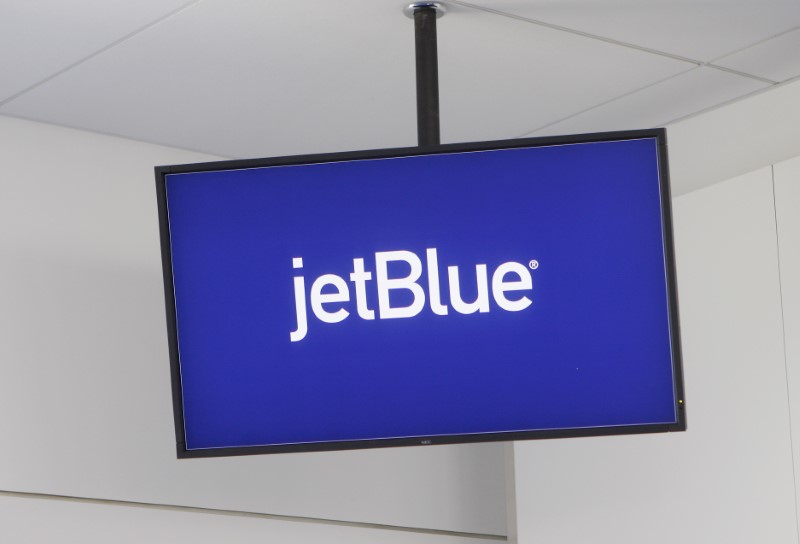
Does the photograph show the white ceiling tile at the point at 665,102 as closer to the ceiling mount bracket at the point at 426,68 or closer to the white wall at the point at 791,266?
the white wall at the point at 791,266

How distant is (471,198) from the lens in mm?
2062

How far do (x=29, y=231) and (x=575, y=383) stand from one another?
65.1 inches

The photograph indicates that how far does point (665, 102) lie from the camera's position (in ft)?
10.3

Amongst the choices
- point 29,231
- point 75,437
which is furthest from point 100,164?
point 75,437

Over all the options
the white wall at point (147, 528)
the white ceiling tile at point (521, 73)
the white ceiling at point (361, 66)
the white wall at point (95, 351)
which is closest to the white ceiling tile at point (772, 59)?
the white ceiling at point (361, 66)

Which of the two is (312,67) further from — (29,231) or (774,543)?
(774,543)

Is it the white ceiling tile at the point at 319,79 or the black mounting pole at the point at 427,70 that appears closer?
the black mounting pole at the point at 427,70

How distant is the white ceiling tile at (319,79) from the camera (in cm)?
245

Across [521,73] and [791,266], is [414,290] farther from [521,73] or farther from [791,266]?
[791,266]

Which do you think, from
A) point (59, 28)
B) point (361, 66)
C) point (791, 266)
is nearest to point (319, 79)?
point (361, 66)

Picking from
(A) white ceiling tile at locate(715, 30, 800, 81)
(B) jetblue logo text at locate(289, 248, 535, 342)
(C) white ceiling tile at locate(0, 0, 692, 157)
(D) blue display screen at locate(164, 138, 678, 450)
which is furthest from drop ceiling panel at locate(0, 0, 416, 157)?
(A) white ceiling tile at locate(715, 30, 800, 81)

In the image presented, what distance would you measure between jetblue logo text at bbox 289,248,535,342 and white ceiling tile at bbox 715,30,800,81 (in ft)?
3.72

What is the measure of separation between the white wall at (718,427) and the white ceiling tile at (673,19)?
1.31 ft

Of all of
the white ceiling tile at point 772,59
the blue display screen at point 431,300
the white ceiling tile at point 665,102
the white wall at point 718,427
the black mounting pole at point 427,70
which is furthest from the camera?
the white ceiling tile at point 665,102
